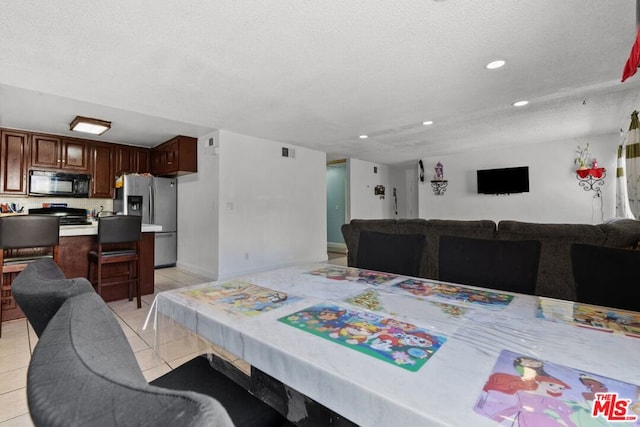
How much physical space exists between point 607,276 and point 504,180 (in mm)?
5577

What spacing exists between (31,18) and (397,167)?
7701 mm

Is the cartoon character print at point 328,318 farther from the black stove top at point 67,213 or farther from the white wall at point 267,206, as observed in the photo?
the black stove top at point 67,213

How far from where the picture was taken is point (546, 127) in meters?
4.72

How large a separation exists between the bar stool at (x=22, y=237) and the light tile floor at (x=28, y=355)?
41cm

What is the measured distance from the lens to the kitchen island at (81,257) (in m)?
2.85

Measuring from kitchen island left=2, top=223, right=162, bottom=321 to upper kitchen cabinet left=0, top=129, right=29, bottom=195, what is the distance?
2.15 metres

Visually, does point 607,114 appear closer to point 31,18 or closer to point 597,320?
point 597,320

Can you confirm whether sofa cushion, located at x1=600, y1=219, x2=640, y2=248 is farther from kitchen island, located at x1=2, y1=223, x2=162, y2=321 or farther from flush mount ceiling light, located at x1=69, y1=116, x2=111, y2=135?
flush mount ceiling light, located at x1=69, y1=116, x2=111, y2=135

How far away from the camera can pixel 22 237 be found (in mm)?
2506

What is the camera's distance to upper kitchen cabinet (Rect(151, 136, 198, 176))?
4734mm

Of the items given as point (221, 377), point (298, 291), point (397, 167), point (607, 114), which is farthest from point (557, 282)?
point (397, 167)

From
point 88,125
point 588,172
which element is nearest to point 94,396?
point 88,125

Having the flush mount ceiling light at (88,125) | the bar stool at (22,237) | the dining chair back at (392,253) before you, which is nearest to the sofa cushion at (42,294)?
the dining chair back at (392,253)

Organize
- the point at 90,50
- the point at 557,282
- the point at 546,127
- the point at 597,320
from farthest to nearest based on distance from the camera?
1. the point at 546,127
2. the point at 557,282
3. the point at 90,50
4. the point at 597,320
